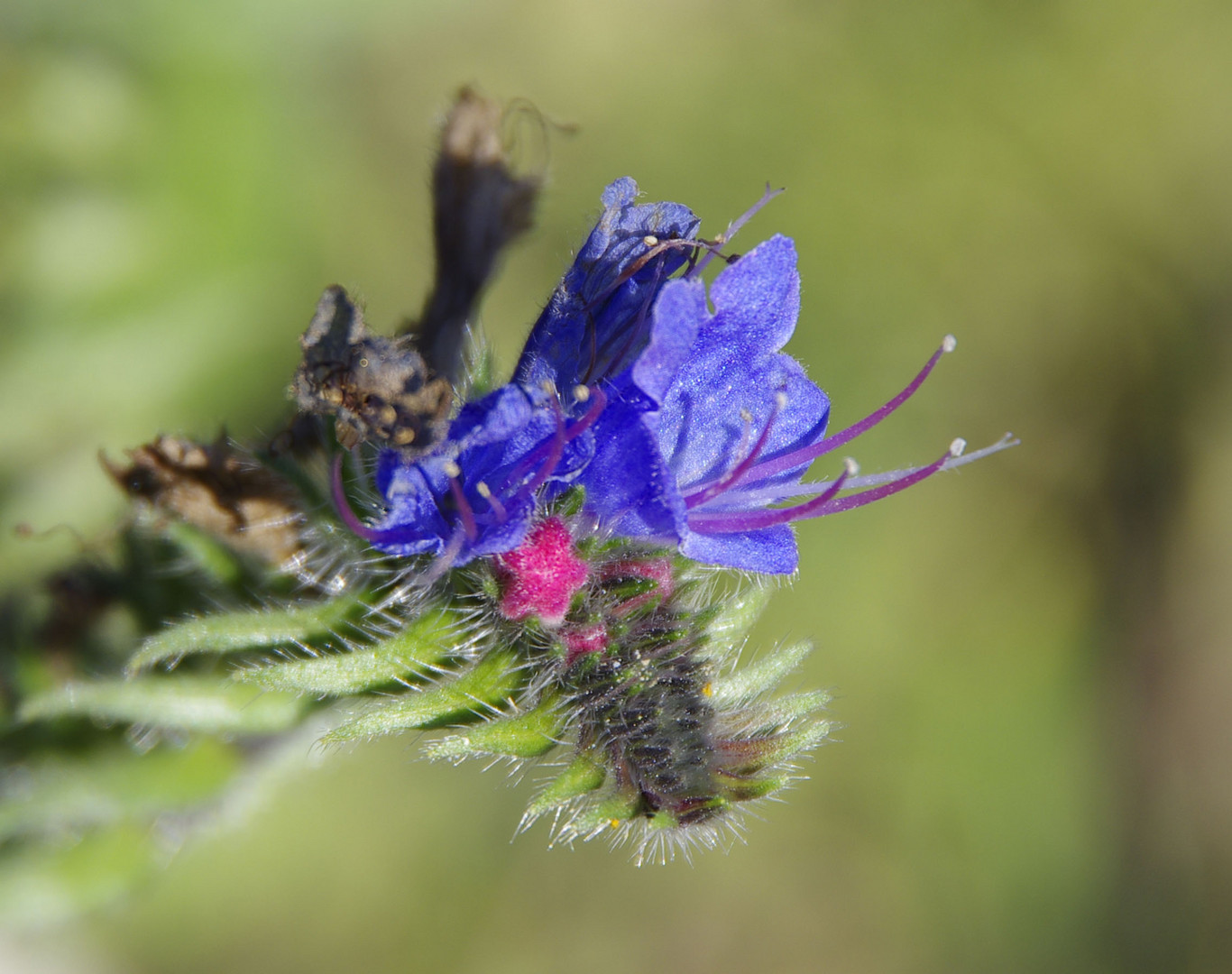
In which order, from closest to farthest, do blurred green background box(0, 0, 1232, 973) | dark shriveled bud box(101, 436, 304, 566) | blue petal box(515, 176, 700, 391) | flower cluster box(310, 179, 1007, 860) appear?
flower cluster box(310, 179, 1007, 860) → blue petal box(515, 176, 700, 391) → dark shriveled bud box(101, 436, 304, 566) → blurred green background box(0, 0, 1232, 973)

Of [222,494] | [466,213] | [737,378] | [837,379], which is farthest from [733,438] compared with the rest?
[837,379]

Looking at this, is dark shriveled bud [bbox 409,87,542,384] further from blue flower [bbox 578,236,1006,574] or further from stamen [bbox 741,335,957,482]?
stamen [bbox 741,335,957,482]

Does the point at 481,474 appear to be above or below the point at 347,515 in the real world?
above

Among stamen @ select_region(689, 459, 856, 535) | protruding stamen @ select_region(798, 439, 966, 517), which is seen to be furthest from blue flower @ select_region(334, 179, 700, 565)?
protruding stamen @ select_region(798, 439, 966, 517)

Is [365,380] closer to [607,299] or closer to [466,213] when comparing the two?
[607,299]

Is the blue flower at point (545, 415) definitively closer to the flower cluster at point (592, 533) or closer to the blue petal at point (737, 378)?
the flower cluster at point (592, 533)

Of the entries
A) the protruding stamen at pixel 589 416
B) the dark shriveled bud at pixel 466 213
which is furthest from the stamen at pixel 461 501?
the dark shriveled bud at pixel 466 213

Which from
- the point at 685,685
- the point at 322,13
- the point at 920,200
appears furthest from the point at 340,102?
the point at 685,685
